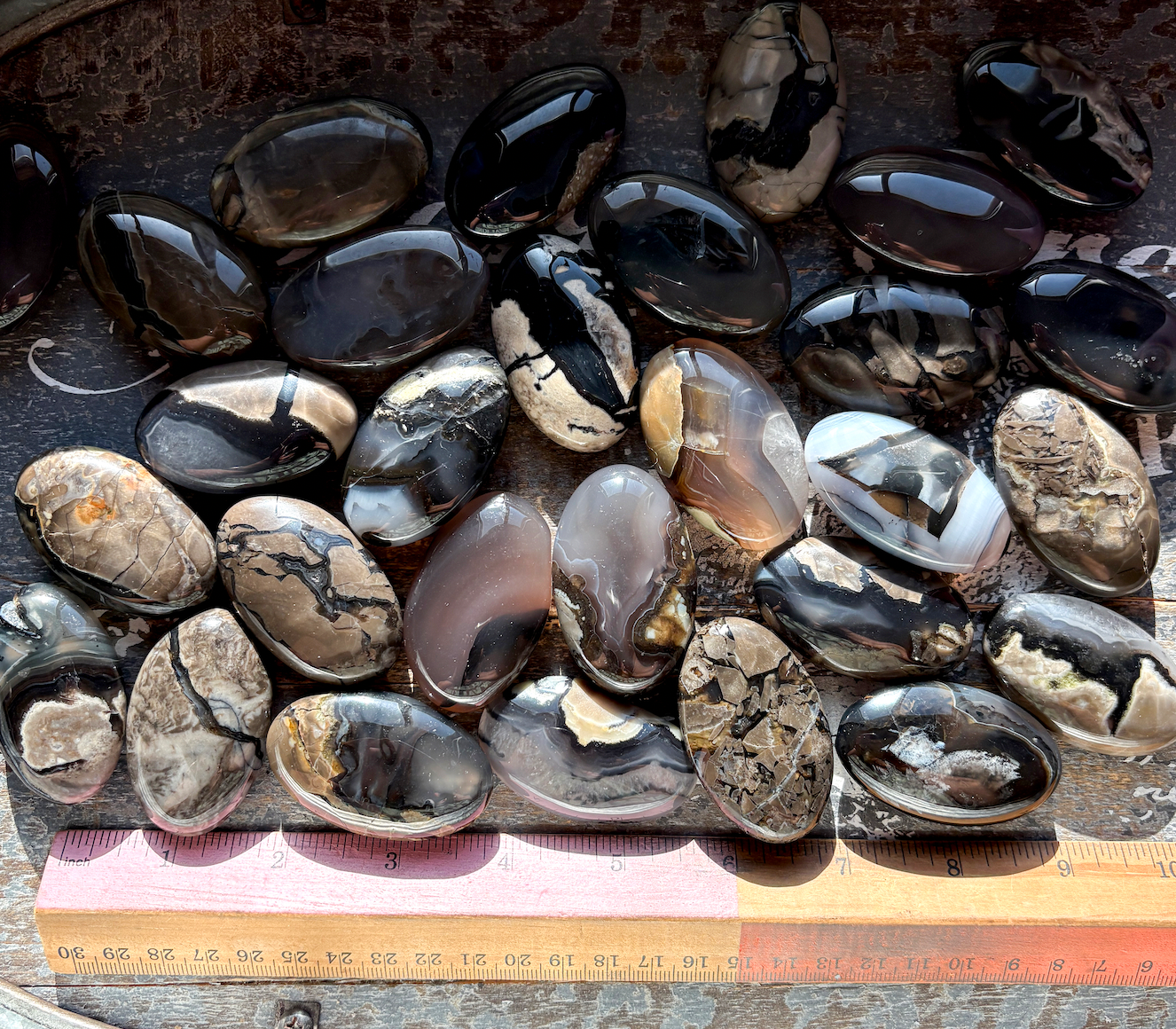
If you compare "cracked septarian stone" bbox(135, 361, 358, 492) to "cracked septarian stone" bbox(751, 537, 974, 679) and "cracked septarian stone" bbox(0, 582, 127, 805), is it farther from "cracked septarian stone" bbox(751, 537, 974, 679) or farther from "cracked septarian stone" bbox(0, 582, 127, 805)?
"cracked septarian stone" bbox(751, 537, 974, 679)

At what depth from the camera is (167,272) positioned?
0.88 meters

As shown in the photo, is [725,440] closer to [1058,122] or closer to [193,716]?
[1058,122]

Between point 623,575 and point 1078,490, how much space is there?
59 centimetres

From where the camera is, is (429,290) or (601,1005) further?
(601,1005)

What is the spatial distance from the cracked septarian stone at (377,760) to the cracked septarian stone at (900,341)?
0.69 meters

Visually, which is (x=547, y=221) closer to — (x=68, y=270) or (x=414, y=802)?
(x=68, y=270)

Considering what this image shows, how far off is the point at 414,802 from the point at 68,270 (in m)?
0.85

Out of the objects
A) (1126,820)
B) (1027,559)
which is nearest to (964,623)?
(1027,559)

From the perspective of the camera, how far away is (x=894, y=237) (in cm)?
91

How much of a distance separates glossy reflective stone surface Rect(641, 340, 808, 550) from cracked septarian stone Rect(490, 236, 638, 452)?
0.05 m

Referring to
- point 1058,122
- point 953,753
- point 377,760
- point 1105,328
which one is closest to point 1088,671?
point 953,753

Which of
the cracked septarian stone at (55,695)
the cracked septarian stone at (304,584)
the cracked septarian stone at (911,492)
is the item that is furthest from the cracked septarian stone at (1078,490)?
the cracked septarian stone at (55,695)

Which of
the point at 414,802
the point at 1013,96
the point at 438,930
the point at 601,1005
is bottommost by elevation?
the point at 601,1005

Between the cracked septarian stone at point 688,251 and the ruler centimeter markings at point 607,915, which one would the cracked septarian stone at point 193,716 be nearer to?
the ruler centimeter markings at point 607,915
